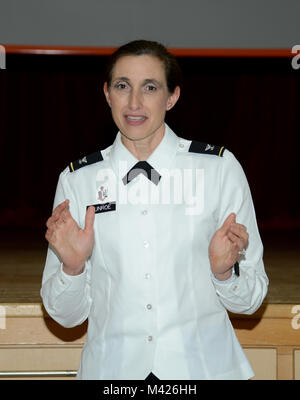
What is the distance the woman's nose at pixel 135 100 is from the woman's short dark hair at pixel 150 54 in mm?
71

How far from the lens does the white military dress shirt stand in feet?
3.58

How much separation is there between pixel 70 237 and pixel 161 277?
196 mm

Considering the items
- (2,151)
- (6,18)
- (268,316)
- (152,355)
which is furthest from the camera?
(2,151)

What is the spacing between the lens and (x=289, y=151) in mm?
4777

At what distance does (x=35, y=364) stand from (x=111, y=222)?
72 centimetres

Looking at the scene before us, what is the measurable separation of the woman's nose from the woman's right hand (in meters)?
0.22

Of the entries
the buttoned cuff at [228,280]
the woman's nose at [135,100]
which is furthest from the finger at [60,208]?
the buttoned cuff at [228,280]

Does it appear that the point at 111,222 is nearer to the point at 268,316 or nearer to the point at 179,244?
the point at 179,244

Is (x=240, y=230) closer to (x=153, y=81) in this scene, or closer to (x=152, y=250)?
(x=152, y=250)

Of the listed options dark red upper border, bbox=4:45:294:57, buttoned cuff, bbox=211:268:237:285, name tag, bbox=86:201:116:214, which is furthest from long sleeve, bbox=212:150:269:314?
dark red upper border, bbox=4:45:294:57

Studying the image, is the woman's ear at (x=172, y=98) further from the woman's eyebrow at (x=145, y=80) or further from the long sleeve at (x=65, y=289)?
the long sleeve at (x=65, y=289)

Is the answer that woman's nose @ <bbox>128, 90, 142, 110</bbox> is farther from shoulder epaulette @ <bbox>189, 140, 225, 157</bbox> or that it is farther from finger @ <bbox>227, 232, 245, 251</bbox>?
finger @ <bbox>227, 232, 245, 251</bbox>

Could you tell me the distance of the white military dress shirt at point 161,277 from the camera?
1091 millimetres

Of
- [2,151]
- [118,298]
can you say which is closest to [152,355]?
[118,298]
